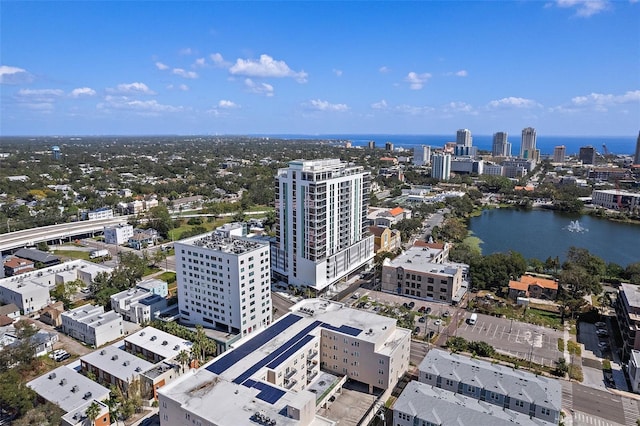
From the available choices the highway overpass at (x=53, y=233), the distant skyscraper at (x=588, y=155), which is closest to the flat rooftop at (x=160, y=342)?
the highway overpass at (x=53, y=233)

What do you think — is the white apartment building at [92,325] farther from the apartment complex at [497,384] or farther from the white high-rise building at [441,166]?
the white high-rise building at [441,166]

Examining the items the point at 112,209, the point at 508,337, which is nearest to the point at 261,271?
the point at 508,337

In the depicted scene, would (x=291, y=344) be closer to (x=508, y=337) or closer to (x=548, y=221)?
(x=508, y=337)

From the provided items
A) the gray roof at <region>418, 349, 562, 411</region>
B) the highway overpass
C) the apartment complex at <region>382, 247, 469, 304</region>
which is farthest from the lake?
the highway overpass

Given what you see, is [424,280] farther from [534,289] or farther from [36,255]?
[36,255]

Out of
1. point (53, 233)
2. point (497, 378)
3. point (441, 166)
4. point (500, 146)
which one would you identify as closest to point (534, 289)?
point (497, 378)
